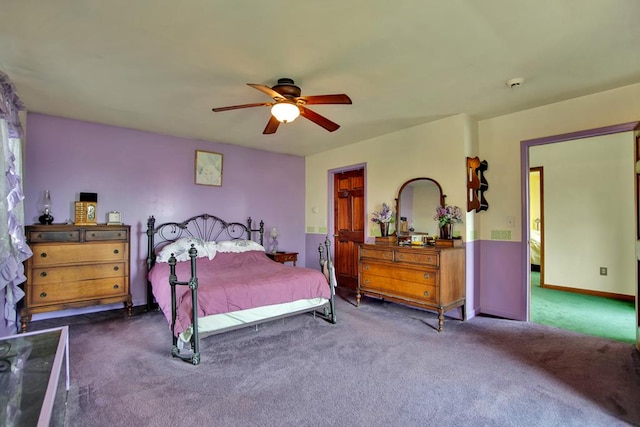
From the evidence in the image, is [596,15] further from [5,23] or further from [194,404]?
[5,23]

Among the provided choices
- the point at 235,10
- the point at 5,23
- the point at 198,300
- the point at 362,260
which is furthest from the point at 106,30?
the point at 362,260

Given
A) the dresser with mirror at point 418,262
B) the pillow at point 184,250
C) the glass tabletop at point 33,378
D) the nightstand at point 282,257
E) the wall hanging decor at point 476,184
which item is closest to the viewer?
the glass tabletop at point 33,378

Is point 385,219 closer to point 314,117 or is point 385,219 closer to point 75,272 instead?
point 314,117

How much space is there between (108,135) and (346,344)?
419 centimetres

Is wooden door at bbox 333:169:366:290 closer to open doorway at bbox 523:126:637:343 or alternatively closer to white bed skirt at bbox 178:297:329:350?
white bed skirt at bbox 178:297:329:350

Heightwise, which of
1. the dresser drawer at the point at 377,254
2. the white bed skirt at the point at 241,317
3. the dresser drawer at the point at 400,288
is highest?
the dresser drawer at the point at 377,254

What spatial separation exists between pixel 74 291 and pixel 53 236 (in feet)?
2.25

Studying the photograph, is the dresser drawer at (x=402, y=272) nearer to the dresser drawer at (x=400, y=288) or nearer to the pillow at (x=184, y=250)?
the dresser drawer at (x=400, y=288)

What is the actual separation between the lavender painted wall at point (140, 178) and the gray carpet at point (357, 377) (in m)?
1.59

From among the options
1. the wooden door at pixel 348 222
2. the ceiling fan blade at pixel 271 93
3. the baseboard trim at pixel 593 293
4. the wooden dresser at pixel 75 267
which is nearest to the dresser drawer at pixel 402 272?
the wooden door at pixel 348 222

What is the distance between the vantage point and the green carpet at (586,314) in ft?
11.3

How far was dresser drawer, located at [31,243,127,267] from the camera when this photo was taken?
3460 mm

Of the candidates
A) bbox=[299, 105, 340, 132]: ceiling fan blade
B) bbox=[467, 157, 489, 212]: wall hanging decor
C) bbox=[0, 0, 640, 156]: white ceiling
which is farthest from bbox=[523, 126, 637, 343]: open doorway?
bbox=[299, 105, 340, 132]: ceiling fan blade

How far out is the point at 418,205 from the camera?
4363 millimetres
